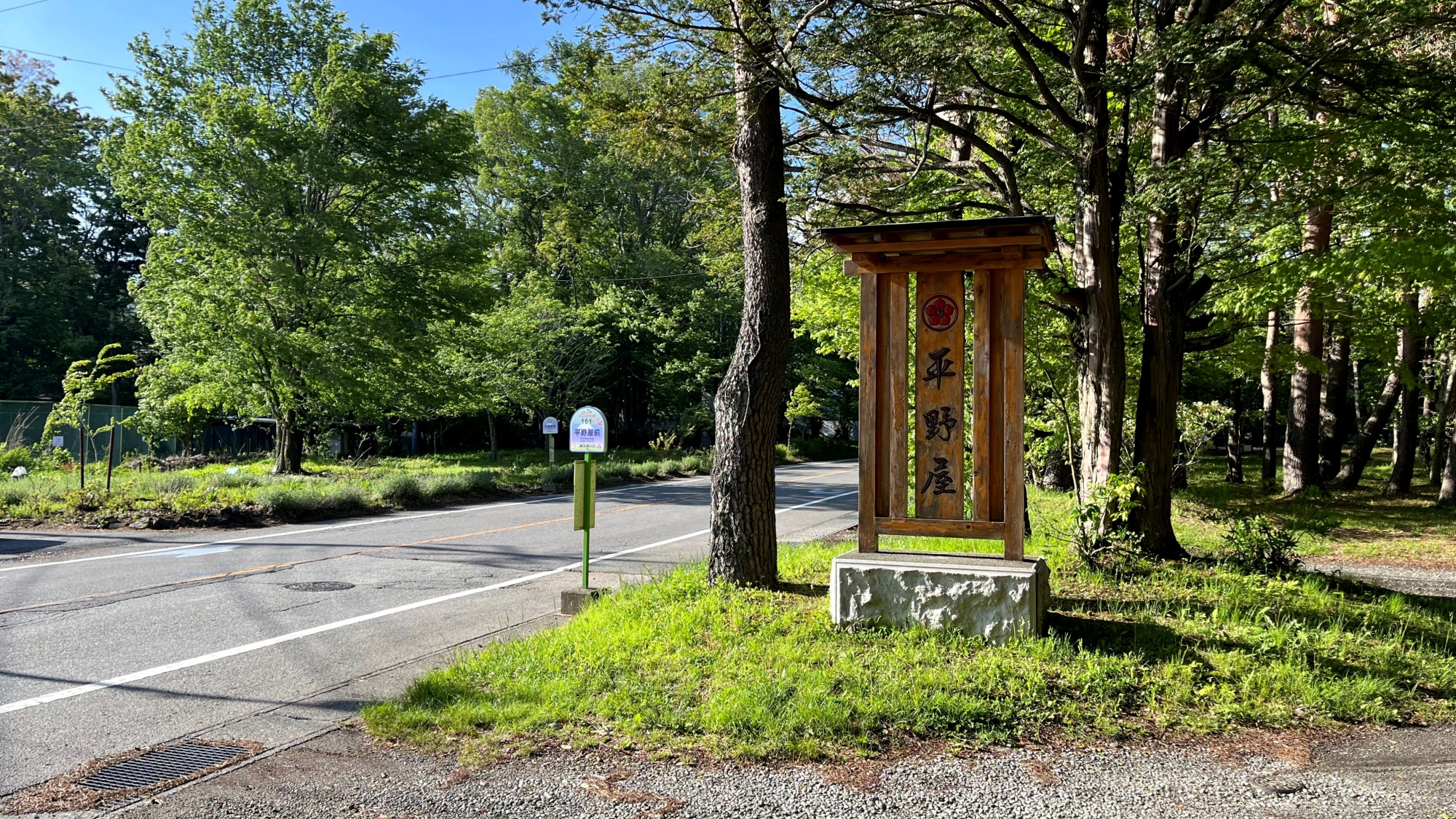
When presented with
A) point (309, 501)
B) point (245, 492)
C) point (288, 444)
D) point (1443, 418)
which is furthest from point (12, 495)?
point (1443, 418)

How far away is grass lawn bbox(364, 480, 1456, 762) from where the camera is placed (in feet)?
15.0

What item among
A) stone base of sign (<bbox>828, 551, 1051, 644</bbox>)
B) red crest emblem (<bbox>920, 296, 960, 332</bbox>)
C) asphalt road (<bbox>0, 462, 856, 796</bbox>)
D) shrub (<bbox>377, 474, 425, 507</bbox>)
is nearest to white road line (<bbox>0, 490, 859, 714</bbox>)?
asphalt road (<bbox>0, 462, 856, 796</bbox>)

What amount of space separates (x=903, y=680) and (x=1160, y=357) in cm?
558

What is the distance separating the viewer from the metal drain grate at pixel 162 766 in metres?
4.09

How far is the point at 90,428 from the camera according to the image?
22938 mm

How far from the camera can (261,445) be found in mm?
35781

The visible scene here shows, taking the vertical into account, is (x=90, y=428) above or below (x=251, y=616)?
above

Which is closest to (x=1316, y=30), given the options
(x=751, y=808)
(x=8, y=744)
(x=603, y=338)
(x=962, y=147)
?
(x=962, y=147)

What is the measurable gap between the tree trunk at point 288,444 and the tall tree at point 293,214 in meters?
0.04

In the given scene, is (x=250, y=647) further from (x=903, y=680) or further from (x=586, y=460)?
(x=903, y=680)

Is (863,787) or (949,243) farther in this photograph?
(949,243)

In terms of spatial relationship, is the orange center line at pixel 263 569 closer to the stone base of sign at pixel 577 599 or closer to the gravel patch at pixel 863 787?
the stone base of sign at pixel 577 599

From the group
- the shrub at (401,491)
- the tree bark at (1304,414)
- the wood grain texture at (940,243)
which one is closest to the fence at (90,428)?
the shrub at (401,491)

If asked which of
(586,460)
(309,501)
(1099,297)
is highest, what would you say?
(1099,297)
